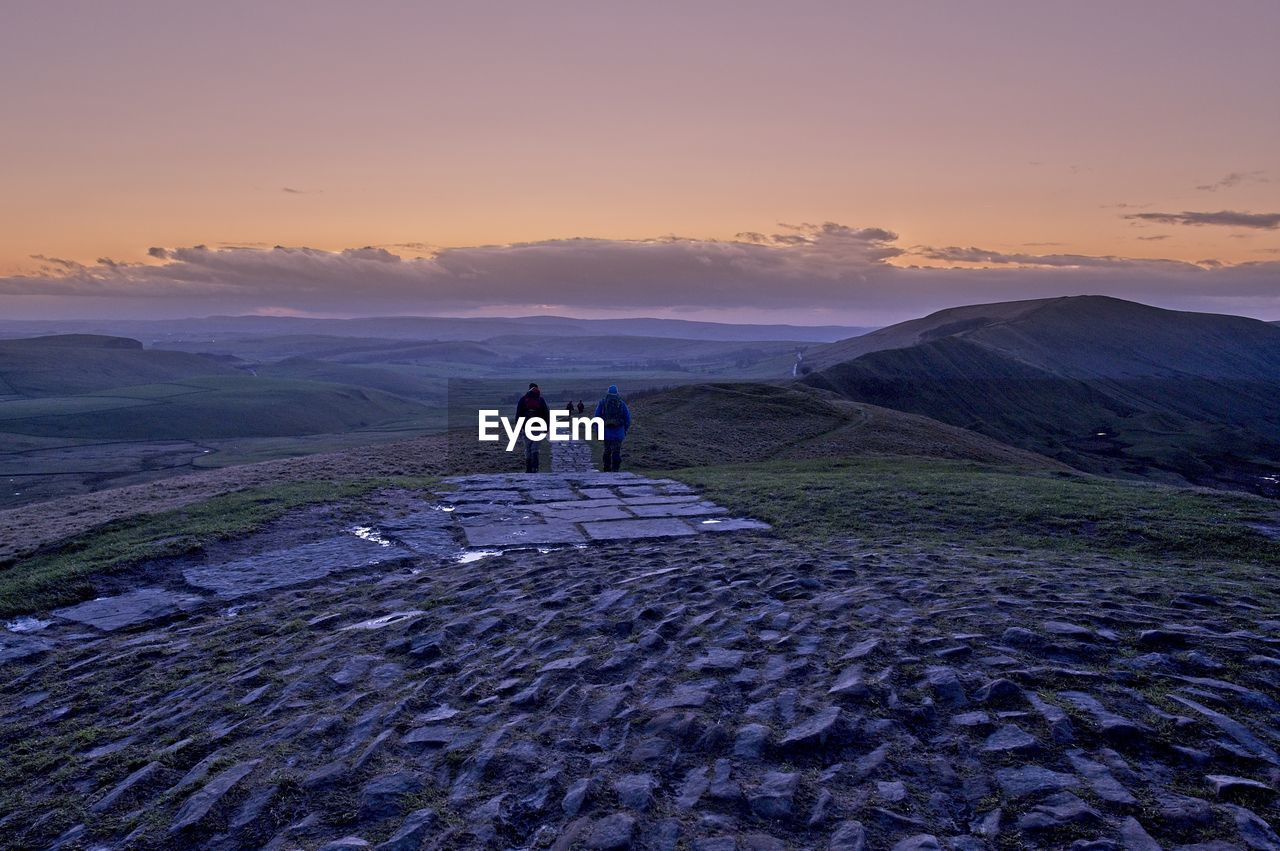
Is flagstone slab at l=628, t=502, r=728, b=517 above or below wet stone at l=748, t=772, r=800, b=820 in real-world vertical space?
below

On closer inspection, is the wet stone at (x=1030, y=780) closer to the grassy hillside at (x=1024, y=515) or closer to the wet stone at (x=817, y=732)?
the wet stone at (x=817, y=732)

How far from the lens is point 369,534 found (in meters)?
11.0

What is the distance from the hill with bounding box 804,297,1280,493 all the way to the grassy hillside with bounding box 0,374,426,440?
90.2 metres

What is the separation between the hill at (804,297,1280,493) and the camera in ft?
236

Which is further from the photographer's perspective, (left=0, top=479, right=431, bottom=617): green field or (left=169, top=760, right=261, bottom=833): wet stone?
(left=0, top=479, right=431, bottom=617): green field

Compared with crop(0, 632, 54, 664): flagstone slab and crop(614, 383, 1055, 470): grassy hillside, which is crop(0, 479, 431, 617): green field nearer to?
crop(0, 632, 54, 664): flagstone slab

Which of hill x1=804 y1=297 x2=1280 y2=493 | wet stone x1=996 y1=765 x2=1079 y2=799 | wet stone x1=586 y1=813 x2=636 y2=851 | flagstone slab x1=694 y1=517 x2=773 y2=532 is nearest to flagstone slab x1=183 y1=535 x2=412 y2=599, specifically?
flagstone slab x1=694 y1=517 x2=773 y2=532

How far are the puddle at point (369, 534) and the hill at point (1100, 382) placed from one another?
59842 millimetres

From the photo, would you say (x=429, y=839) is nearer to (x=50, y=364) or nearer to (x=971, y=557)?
(x=971, y=557)

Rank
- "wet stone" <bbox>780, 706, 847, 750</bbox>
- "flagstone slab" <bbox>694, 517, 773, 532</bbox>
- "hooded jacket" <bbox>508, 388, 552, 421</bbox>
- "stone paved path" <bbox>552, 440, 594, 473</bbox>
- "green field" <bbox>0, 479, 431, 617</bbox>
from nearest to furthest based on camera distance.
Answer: "wet stone" <bbox>780, 706, 847, 750</bbox>
"green field" <bbox>0, 479, 431, 617</bbox>
"flagstone slab" <bbox>694, 517, 773, 532</bbox>
"hooded jacket" <bbox>508, 388, 552, 421</bbox>
"stone paved path" <bbox>552, 440, 594, 473</bbox>

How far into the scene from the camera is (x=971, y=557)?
856 centimetres

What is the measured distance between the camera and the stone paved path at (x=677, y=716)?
3.92 meters

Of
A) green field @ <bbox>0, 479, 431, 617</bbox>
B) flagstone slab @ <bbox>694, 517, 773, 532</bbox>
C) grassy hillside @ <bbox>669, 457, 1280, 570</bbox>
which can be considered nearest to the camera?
green field @ <bbox>0, 479, 431, 617</bbox>

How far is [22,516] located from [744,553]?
15.4m
